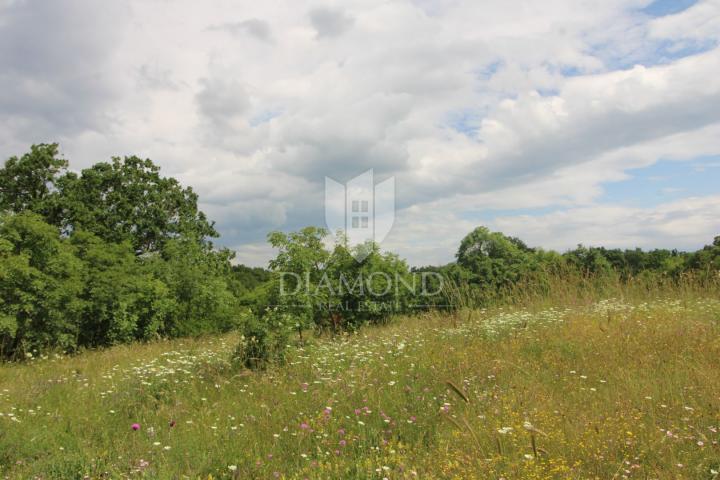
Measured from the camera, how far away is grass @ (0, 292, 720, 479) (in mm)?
4020

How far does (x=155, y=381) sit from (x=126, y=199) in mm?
17065

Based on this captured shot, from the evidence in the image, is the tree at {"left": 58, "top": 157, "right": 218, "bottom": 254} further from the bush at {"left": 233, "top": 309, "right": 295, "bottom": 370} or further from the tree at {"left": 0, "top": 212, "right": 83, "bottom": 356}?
the bush at {"left": 233, "top": 309, "right": 295, "bottom": 370}

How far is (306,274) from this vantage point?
44.5 ft

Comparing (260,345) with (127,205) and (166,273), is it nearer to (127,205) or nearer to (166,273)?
(166,273)

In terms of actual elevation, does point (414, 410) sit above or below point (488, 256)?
below

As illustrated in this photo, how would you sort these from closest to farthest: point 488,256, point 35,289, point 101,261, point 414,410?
point 414,410 < point 35,289 < point 101,261 < point 488,256

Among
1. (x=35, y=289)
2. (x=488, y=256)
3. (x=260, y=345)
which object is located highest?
(x=488, y=256)

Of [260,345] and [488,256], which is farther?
[488,256]

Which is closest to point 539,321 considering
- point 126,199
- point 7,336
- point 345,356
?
point 345,356

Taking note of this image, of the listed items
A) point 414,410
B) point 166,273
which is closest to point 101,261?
point 166,273

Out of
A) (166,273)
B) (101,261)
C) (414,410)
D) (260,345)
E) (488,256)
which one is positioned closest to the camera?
(414,410)

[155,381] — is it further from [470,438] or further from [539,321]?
[539,321]

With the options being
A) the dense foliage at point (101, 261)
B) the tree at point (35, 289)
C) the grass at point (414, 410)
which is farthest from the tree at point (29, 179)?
the grass at point (414, 410)

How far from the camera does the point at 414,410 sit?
5320 mm
